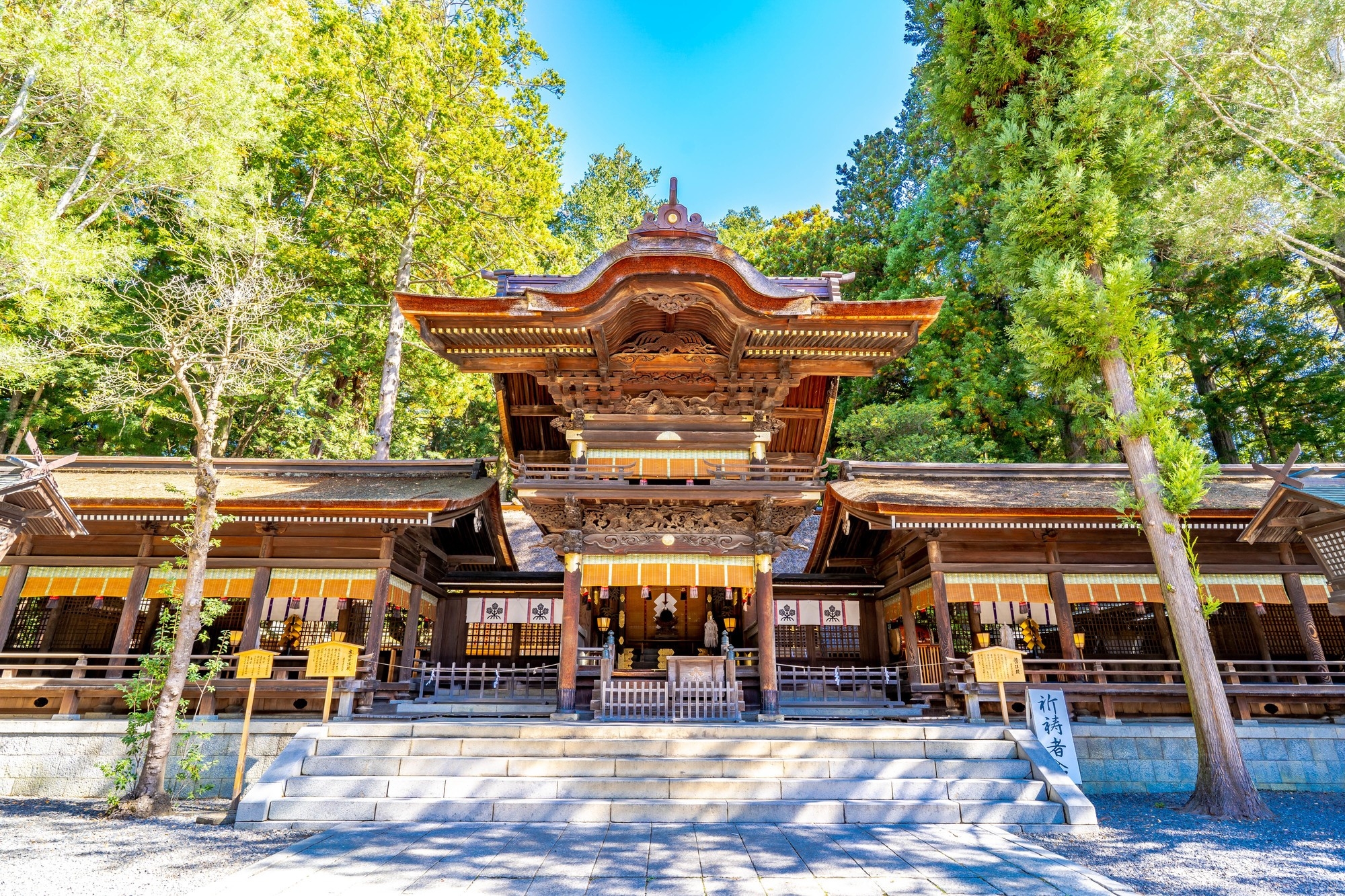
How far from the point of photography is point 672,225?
9820 mm

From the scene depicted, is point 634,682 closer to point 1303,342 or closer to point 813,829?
point 813,829

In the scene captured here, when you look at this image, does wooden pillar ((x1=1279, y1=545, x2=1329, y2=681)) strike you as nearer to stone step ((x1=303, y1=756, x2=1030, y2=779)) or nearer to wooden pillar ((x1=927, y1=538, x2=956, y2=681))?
wooden pillar ((x1=927, y1=538, x2=956, y2=681))

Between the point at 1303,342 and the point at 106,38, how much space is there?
29772mm

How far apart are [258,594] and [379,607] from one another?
2135 millimetres

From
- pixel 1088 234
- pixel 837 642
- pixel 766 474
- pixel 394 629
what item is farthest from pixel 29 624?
pixel 1088 234

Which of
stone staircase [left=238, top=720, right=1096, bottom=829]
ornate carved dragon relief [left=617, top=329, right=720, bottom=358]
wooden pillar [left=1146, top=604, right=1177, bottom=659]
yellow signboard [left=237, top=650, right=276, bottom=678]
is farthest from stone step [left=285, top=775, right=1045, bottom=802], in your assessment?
ornate carved dragon relief [left=617, top=329, right=720, bottom=358]

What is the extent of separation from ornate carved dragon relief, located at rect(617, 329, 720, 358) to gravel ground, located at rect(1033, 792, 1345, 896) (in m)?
8.06

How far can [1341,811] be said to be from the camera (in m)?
7.60

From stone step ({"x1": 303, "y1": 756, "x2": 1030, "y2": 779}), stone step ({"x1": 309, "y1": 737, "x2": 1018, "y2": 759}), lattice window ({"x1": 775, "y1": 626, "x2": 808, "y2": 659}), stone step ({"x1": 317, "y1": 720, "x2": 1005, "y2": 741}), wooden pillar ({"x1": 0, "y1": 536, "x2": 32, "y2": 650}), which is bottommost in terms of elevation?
stone step ({"x1": 303, "y1": 756, "x2": 1030, "y2": 779})

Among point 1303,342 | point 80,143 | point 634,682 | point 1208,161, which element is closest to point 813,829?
A: point 634,682

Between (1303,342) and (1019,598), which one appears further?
(1303,342)

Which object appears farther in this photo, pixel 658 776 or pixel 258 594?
pixel 258 594

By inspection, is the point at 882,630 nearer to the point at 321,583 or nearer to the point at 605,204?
the point at 321,583

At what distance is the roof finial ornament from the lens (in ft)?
31.8
